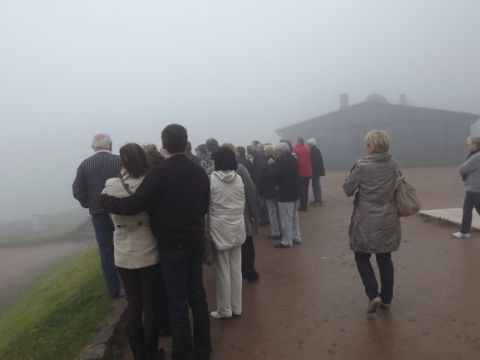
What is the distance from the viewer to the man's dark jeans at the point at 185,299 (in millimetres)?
3736

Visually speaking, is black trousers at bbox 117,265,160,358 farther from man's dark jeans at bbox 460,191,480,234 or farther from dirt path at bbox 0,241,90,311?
dirt path at bbox 0,241,90,311

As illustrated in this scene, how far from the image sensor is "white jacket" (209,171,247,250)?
4.73 meters

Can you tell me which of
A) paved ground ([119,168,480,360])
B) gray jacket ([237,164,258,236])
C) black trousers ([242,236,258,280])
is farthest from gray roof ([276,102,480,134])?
gray jacket ([237,164,258,236])

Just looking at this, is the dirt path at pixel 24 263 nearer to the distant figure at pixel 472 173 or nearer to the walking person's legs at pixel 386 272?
the walking person's legs at pixel 386 272

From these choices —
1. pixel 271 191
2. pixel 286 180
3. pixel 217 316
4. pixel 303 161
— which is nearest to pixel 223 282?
pixel 217 316

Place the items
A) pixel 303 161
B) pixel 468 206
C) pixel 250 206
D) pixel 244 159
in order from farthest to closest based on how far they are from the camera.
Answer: pixel 303 161, pixel 244 159, pixel 468 206, pixel 250 206

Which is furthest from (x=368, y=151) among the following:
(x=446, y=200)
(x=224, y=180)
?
(x=446, y=200)

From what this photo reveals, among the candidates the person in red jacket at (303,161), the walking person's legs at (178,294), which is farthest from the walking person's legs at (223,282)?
the person in red jacket at (303,161)

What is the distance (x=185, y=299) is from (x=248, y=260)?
258cm

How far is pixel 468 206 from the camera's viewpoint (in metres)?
7.77

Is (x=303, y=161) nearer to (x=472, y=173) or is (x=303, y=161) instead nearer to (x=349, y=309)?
(x=472, y=173)

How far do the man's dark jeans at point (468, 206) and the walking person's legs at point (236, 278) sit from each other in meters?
4.84

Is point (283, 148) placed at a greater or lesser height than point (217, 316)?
greater

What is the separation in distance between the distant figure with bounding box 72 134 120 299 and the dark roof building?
27.3 m
